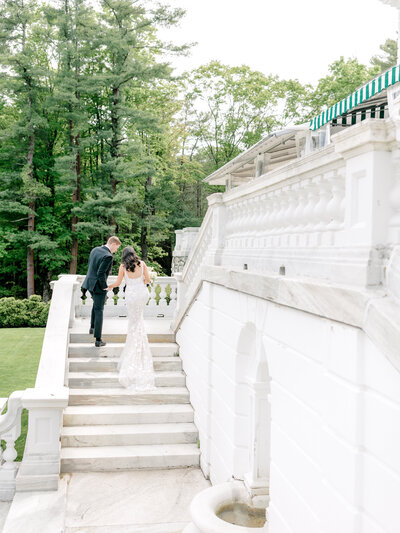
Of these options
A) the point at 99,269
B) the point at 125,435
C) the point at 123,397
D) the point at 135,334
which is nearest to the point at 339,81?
the point at 99,269

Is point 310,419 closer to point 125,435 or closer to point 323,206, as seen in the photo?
point 323,206

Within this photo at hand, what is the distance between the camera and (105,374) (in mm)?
8711

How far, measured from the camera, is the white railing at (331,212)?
2846 millimetres

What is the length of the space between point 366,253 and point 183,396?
604 centimetres

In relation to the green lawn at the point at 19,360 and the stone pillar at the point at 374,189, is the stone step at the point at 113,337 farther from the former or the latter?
the stone pillar at the point at 374,189

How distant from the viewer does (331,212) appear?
357cm

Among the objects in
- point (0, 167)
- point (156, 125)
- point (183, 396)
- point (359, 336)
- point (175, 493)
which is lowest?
point (175, 493)

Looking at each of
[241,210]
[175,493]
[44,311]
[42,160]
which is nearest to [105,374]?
[175,493]

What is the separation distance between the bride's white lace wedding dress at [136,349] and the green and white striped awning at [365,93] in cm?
401

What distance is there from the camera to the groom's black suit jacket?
8.96m

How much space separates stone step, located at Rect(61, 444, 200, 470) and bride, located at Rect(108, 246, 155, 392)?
50.1 inches

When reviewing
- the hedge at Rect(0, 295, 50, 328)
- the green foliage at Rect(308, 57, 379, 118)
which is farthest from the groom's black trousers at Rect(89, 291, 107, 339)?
the green foliage at Rect(308, 57, 379, 118)

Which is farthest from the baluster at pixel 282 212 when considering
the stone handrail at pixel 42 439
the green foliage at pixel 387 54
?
the green foliage at pixel 387 54

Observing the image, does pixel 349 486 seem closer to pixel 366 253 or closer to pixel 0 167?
pixel 366 253
